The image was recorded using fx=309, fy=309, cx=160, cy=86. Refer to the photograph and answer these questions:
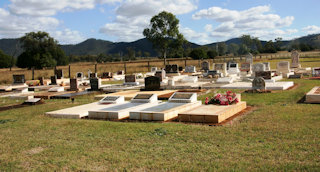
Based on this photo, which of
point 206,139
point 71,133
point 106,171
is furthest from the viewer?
point 71,133

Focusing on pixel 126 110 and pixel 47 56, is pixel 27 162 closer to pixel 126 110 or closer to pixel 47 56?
pixel 126 110

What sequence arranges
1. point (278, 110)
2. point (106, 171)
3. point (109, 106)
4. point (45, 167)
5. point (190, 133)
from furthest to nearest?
Answer: point (109, 106) → point (278, 110) → point (190, 133) → point (45, 167) → point (106, 171)

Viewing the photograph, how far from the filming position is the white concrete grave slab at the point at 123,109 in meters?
9.02

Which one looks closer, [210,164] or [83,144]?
[210,164]

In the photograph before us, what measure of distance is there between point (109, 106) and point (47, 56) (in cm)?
4360

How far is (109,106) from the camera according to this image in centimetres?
1049

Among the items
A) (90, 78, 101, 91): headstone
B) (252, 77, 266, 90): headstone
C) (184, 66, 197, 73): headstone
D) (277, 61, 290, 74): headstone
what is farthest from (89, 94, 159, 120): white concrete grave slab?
(184, 66, 197, 73): headstone

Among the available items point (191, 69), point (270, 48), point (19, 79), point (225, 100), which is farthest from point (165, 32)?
point (270, 48)

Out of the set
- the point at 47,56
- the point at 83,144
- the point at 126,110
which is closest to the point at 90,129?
the point at 83,144

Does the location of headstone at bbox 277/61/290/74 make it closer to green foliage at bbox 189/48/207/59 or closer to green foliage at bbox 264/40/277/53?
green foliage at bbox 189/48/207/59

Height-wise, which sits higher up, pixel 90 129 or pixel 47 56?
pixel 47 56

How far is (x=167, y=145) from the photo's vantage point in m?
5.81

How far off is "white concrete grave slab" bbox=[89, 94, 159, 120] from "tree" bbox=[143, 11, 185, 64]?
120 ft

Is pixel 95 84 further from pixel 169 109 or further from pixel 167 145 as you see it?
pixel 167 145
